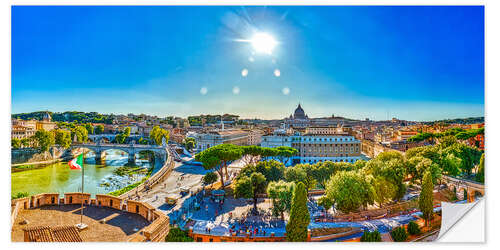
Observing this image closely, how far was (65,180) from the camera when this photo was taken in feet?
41.8

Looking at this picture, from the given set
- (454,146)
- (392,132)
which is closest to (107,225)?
(454,146)

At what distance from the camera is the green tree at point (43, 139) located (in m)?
14.3

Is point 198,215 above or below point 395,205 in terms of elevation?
below

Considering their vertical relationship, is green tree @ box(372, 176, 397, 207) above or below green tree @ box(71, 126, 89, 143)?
below

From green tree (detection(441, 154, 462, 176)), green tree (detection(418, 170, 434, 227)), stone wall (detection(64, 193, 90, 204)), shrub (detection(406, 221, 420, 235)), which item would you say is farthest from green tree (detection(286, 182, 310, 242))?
green tree (detection(441, 154, 462, 176))

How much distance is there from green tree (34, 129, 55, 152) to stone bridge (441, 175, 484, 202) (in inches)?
707

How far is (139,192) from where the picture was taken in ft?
29.8

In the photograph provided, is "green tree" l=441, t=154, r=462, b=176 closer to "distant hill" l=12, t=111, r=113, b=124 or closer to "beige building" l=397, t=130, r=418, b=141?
"beige building" l=397, t=130, r=418, b=141

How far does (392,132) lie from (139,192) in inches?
585

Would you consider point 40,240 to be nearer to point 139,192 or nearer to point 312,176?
point 139,192

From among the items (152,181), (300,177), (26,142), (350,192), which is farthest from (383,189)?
(26,142)

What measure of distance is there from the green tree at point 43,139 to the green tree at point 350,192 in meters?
15.3

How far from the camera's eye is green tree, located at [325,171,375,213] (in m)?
6.04
